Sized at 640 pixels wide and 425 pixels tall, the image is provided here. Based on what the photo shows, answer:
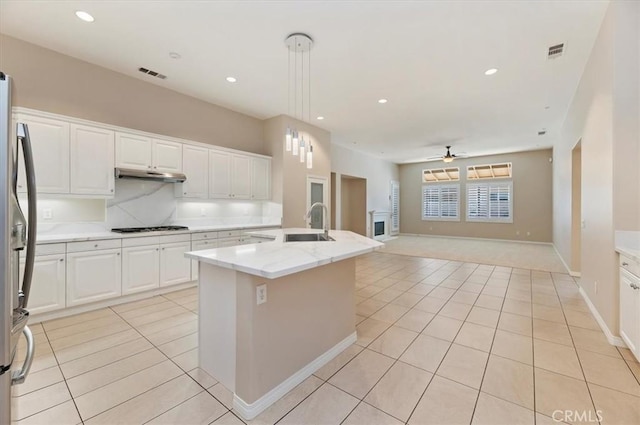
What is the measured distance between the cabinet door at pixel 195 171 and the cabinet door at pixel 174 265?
0.84 m

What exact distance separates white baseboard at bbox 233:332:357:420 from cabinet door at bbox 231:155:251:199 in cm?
341

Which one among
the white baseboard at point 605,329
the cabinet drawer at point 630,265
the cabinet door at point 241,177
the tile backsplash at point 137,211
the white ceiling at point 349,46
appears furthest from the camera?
the cabinet door at point 241,177

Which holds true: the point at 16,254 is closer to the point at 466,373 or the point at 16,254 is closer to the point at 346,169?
the point at 466,373

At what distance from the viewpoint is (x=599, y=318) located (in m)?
2.88

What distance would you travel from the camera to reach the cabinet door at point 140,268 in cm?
344

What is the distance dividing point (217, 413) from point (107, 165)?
10.8 feet

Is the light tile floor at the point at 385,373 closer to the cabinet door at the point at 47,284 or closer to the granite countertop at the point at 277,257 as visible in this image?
the cabinet door at the point at 47,284

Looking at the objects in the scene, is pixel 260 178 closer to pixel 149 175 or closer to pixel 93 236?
pixel 149 175

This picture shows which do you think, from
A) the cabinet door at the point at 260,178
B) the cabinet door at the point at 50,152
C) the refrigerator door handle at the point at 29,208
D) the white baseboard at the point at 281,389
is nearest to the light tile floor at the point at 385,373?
the white baseboard at the point at 281,389

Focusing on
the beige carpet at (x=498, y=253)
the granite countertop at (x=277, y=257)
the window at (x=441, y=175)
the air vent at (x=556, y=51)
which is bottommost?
the beige carpet at (x=498, y=253)

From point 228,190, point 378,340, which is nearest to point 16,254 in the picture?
point 378,340

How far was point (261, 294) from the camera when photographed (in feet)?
5.65

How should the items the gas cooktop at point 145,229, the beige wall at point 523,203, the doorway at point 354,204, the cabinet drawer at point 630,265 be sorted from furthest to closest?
the doorway at point 354,204, the beige wall at point 523,203, the gas cooktop at point 145,229, the cabinet drawer at point 630,265

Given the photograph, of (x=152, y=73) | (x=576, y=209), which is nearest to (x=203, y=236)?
(x=152, y=73)
